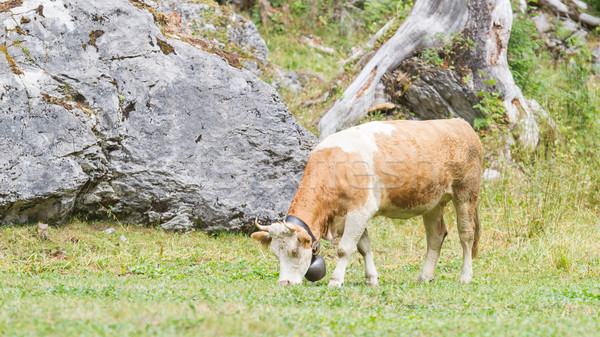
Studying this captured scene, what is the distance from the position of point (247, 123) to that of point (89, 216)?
117 inches

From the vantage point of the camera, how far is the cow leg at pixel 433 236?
8.91m

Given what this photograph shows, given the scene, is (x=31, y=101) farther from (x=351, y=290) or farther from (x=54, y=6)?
(x=351, y=290)

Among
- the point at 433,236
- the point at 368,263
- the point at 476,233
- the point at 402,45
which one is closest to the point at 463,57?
the point at 402,45

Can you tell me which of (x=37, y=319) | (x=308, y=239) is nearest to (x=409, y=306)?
(x=308, y=239)

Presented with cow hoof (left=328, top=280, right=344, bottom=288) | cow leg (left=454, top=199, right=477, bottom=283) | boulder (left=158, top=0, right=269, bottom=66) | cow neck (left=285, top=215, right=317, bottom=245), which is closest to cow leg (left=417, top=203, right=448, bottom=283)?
cow leg (left=454, top=199, right=477, bottom=283)

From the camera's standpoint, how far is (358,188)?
777 cm

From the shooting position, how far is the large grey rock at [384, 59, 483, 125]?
14.6 metres

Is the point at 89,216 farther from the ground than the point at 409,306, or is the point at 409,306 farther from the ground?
the point at 409,306

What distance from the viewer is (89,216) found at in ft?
34.3

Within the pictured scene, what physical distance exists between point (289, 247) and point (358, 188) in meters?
1.08

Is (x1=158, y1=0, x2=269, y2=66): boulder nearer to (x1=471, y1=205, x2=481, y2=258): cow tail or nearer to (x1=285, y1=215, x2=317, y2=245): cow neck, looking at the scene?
(x1=471, y1=205, x2=481, y2=258): cow tail

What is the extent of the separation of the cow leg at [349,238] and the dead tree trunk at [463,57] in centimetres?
673

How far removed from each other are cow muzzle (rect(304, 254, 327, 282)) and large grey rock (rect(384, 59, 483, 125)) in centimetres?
782

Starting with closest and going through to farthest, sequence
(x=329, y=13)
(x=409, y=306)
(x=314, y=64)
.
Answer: (x=409, y=306), (x=314, y=64), (x=329, y=13)
